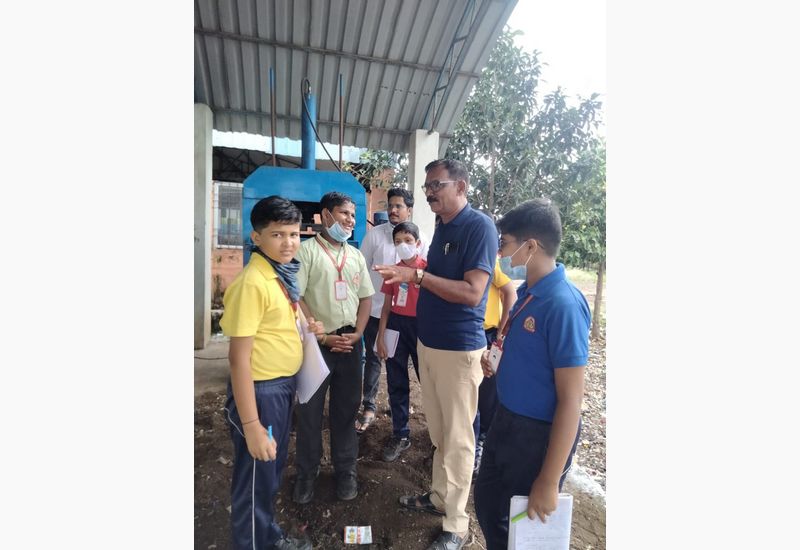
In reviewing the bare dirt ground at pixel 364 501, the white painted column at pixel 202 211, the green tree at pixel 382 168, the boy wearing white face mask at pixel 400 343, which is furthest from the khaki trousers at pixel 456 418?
the green tree at pixel 382 168

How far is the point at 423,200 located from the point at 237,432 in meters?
4.18

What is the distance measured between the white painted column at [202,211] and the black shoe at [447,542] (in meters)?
4.23

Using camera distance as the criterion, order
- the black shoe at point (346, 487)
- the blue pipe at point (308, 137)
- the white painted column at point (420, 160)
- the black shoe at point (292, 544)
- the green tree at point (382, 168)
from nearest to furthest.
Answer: the black shoe at point (292, 544) < the black shoe at point (346, 487) < the blue pipe at point (308, 137) < the white painted column at point (420, 160) < the green tree at point (382, 168)

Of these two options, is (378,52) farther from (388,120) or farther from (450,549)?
(450,549)

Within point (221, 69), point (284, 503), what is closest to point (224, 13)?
point (221, 69)

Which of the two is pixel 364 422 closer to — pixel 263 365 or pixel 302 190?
pixel 263 365

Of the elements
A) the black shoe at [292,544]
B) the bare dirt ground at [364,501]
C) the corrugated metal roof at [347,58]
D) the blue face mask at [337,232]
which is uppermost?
the corrugated metal roof at [347,58]

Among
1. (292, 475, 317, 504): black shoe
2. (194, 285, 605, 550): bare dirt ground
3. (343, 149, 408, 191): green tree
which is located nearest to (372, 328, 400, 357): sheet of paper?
(194, 285, 605, 550): bare dirt ground

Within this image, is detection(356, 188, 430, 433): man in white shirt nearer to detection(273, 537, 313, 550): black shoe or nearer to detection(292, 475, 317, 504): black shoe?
detection(292, 475, 317, 504): black shoe

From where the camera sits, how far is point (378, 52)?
4523 millimetres

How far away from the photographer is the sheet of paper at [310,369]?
6.15ft

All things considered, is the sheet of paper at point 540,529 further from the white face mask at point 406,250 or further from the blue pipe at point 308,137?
the blue pipe at point 308,137

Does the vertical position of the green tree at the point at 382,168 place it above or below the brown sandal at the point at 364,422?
above

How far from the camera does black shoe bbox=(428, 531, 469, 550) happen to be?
209 centimetres
